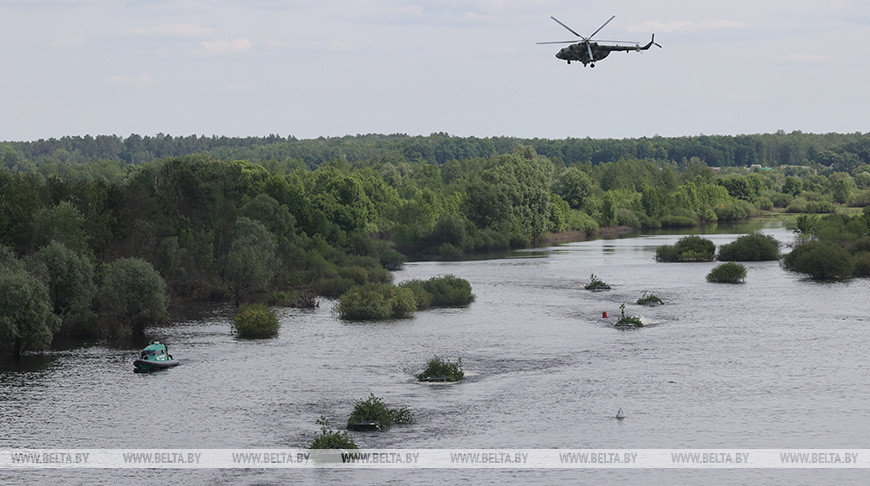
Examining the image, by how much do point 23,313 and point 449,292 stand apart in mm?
44254

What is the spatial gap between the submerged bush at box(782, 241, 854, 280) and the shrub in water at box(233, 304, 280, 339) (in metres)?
70.2

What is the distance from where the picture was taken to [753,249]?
139 meters

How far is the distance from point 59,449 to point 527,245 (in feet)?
445

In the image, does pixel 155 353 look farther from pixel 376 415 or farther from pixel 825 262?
pixel 825 262

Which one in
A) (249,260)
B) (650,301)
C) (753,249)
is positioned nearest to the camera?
(650,301)

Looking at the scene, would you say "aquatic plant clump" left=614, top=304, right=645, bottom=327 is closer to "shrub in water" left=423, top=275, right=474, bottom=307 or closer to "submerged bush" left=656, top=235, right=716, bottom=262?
"shrub in water" left=423, top=275, right=474, bottom=307

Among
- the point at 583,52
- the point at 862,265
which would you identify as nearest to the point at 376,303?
the point at 583,52

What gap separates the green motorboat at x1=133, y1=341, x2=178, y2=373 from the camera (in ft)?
228

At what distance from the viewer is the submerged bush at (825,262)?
119 meters

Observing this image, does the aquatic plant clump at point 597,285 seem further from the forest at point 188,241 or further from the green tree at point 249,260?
the green tree at point 249,260

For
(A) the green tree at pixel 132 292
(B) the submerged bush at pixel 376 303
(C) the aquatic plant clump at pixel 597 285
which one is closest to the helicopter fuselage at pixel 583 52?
(B) the submerged bush at pixel 376 303

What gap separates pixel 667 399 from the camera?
61.6 meters

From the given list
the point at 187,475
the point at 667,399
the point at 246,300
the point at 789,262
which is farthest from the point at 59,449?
the point at 789,262

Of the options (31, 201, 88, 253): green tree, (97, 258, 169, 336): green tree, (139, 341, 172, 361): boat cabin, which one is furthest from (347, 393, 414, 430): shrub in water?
(31, 201, 88, 253): green tree
